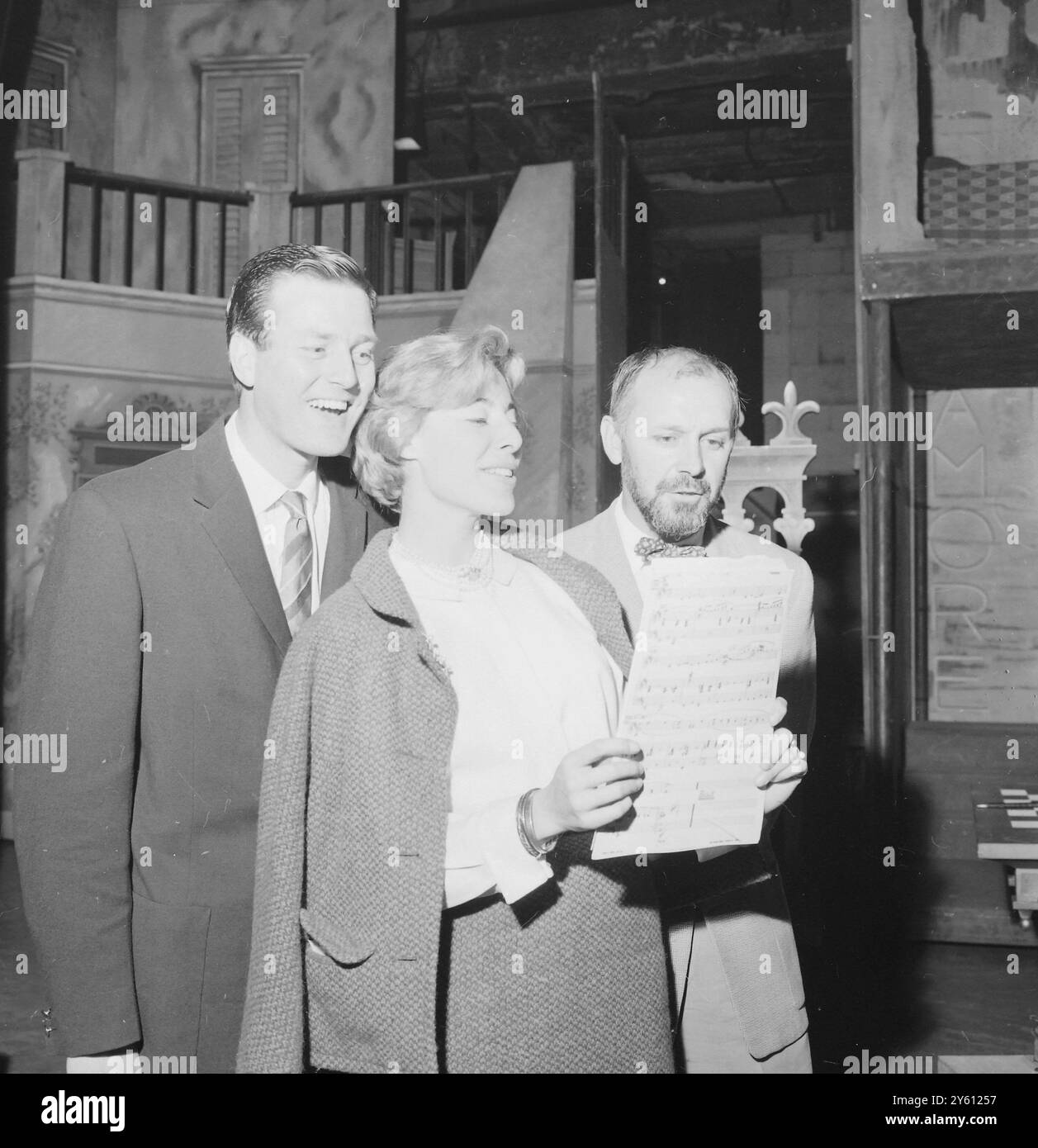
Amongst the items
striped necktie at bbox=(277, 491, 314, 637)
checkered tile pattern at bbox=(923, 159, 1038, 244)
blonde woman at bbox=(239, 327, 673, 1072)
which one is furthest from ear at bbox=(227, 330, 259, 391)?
checkered tile pattern at bbox=(923, 159, 1038, 244)

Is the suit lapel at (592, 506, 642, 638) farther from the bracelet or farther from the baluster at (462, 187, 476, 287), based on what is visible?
the baluster at (462, 187, 476, 287)

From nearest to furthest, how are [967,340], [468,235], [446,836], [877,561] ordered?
[446,836] < [468,235] < [877,561] < [967,340]

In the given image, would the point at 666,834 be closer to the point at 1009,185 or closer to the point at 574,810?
the point at 574,810

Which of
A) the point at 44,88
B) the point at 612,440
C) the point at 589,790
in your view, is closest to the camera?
the point at 589,790

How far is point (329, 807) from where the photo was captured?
5.27ft

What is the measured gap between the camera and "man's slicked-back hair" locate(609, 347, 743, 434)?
217cm

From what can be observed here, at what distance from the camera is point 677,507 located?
7.00 feet

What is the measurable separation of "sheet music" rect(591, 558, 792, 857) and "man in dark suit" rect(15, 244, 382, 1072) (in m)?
0.66

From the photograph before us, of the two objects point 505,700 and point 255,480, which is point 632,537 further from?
point 255,480

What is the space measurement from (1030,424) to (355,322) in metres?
3.58

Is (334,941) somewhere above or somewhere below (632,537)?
below

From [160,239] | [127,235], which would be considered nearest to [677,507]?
[160,239]

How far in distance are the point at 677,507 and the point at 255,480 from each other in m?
0.85

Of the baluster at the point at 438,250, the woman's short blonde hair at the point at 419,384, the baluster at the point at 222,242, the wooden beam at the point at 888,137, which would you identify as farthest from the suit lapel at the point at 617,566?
the wooden beam at the point at 888,137
